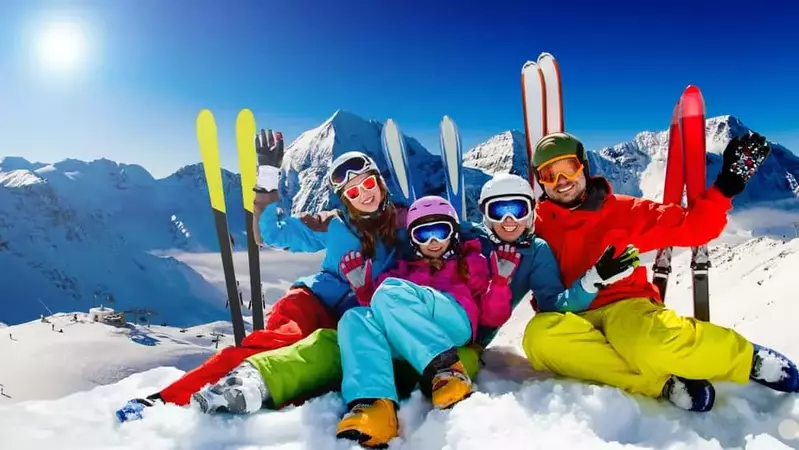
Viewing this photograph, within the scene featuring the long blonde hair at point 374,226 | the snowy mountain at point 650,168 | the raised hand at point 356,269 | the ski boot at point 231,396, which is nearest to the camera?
the ski boot at point 231,396

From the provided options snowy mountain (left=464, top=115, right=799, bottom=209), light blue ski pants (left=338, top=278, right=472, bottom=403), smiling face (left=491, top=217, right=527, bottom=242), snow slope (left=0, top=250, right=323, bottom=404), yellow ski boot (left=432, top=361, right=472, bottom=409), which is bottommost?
snow slope (left=0, top=250, right=323, bottom=404)

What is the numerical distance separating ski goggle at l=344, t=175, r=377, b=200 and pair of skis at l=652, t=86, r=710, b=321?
7.33 ft

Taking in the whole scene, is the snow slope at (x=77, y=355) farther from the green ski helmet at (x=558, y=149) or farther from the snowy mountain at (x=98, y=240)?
the snowy mountain at (x=98, y=240)

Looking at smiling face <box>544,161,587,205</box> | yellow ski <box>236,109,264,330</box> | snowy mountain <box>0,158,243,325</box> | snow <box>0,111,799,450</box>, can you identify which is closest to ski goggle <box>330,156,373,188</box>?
snow <box>0,111,799,450</box>

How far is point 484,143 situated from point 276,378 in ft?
594

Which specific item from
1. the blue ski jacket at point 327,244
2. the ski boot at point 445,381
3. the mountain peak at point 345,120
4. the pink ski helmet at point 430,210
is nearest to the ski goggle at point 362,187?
the blue ski jacket at point 327,244

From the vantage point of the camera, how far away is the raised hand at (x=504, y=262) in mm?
3082

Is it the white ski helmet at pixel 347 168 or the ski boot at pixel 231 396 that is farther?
the white ski helmet at pixel 347 168

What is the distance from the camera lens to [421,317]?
2.63 meters

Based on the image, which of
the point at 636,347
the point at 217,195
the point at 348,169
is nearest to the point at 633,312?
the point at 636,347

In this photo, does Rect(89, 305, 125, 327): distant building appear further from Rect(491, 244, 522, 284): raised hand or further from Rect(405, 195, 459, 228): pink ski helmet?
Rect(491, 244, 522, 284): raised hand

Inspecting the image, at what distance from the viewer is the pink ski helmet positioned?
10.6 feet

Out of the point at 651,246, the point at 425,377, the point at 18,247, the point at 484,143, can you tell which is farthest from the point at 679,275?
the point at 484,143

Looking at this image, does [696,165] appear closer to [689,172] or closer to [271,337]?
[689,172]
